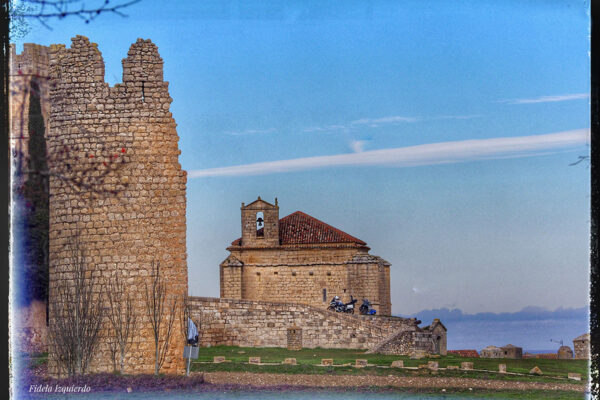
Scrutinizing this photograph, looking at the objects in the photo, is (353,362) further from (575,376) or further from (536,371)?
(575,376)

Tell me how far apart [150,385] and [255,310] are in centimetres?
1140

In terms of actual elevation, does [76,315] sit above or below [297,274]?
below

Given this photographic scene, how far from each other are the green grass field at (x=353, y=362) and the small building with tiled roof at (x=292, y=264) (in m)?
15.2

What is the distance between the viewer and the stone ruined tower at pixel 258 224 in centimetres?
4578

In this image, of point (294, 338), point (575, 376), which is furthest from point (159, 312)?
point (294, 338)

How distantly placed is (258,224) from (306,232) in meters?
2.29

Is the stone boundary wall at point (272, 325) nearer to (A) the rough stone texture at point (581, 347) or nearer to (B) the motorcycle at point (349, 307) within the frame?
(A) the rough stone texture at point (581, 347)

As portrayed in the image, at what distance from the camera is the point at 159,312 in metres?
20.2

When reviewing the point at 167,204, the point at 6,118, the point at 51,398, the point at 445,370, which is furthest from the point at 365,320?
the point at 6,118

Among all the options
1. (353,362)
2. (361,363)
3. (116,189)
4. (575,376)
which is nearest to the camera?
(116,189)

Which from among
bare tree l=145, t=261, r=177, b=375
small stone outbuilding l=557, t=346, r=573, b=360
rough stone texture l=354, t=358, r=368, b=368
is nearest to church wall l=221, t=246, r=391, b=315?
small stone outbuilding l=557, t=346, r=573, b=360

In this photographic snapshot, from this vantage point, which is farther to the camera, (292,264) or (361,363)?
(292,264)

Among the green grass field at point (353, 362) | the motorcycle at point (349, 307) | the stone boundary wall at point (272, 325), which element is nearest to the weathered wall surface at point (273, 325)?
the stone boundary wall at point (272, 325)

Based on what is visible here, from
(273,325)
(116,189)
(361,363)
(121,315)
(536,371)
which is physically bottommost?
(536,371)
